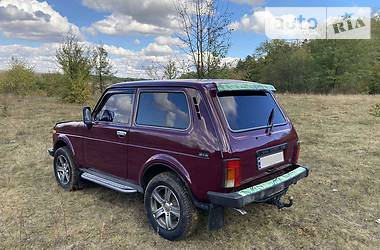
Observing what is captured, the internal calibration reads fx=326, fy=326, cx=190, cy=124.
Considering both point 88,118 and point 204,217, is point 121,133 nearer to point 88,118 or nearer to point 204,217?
point 88,118

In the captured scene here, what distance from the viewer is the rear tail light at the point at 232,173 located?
9.86ft

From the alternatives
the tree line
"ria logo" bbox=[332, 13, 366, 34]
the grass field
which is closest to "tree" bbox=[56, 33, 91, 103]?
the tree line

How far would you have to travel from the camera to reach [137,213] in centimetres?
427

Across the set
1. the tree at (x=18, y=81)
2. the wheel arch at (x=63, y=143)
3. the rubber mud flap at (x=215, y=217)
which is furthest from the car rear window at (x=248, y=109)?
the tree at (x=18, y=81)

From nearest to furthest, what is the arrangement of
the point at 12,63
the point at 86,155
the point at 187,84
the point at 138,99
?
1. the point at 187,84
2. the point at 138,99
3. the point at 86,155
4. the point at 12,63

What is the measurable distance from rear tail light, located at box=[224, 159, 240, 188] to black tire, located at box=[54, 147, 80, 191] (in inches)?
114

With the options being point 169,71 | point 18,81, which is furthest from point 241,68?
point 18,81

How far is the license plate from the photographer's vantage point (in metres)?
3.33

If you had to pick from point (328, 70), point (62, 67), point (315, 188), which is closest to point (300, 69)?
point (328, 70)

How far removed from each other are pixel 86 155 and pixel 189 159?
6.97 feet

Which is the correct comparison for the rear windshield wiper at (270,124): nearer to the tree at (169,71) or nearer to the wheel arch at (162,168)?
the wheel arch at (162,168)

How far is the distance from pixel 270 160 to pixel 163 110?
129cm

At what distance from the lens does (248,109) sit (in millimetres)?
3539

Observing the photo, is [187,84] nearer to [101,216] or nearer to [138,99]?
[138,99]
